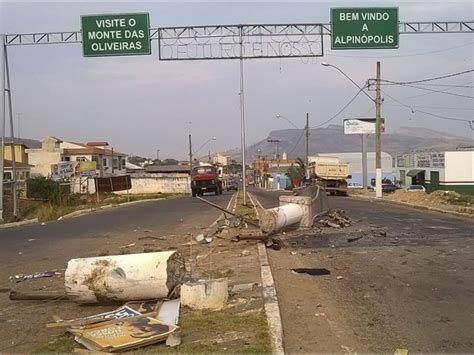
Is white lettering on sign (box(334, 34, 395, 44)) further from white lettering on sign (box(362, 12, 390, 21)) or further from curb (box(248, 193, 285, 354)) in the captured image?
curb (box(248, 193, 285, 354))

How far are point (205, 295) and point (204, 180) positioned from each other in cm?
4069

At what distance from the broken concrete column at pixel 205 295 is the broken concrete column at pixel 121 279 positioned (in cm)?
39

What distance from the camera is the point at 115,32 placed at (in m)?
21.8

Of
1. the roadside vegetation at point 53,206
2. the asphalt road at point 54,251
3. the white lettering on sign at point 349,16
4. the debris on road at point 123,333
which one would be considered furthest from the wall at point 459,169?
the debris on road at point 123,333

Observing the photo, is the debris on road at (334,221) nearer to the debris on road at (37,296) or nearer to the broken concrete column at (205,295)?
the broken concrete column at (205,295)

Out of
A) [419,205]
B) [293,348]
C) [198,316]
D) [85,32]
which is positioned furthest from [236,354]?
[419,205]

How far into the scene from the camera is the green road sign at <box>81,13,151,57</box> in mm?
21734

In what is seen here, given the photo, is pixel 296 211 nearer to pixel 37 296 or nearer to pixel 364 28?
pixel 37 296

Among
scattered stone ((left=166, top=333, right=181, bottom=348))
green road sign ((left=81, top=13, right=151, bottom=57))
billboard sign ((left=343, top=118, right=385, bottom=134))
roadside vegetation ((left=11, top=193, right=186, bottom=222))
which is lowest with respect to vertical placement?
roadside vegetation ((left=11, top=193, right=186, bottom=222))

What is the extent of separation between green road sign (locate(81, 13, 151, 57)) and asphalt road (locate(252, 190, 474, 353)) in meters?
11.5

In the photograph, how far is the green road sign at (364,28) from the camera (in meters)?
21.5

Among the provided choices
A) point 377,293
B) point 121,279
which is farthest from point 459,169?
point 121,279

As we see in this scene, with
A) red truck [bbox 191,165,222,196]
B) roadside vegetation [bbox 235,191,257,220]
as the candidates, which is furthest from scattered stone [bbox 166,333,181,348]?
→ red truck [bbox 191,165,222,196]

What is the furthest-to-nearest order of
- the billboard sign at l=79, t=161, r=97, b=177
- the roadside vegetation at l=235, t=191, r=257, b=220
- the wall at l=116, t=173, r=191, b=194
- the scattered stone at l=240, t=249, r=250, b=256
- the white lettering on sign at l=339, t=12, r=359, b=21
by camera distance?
the wall at l=116, t=173, r=191, b=194
the billboard sign at l=79, t=161, r=97, b=177
the white lettering on sign at l=339, t=12, r=359, b=21
the roadside vegetation at l=235, t=191, r=257, b=220
the scattered stone at l=240, t=249, r=250, b=256
